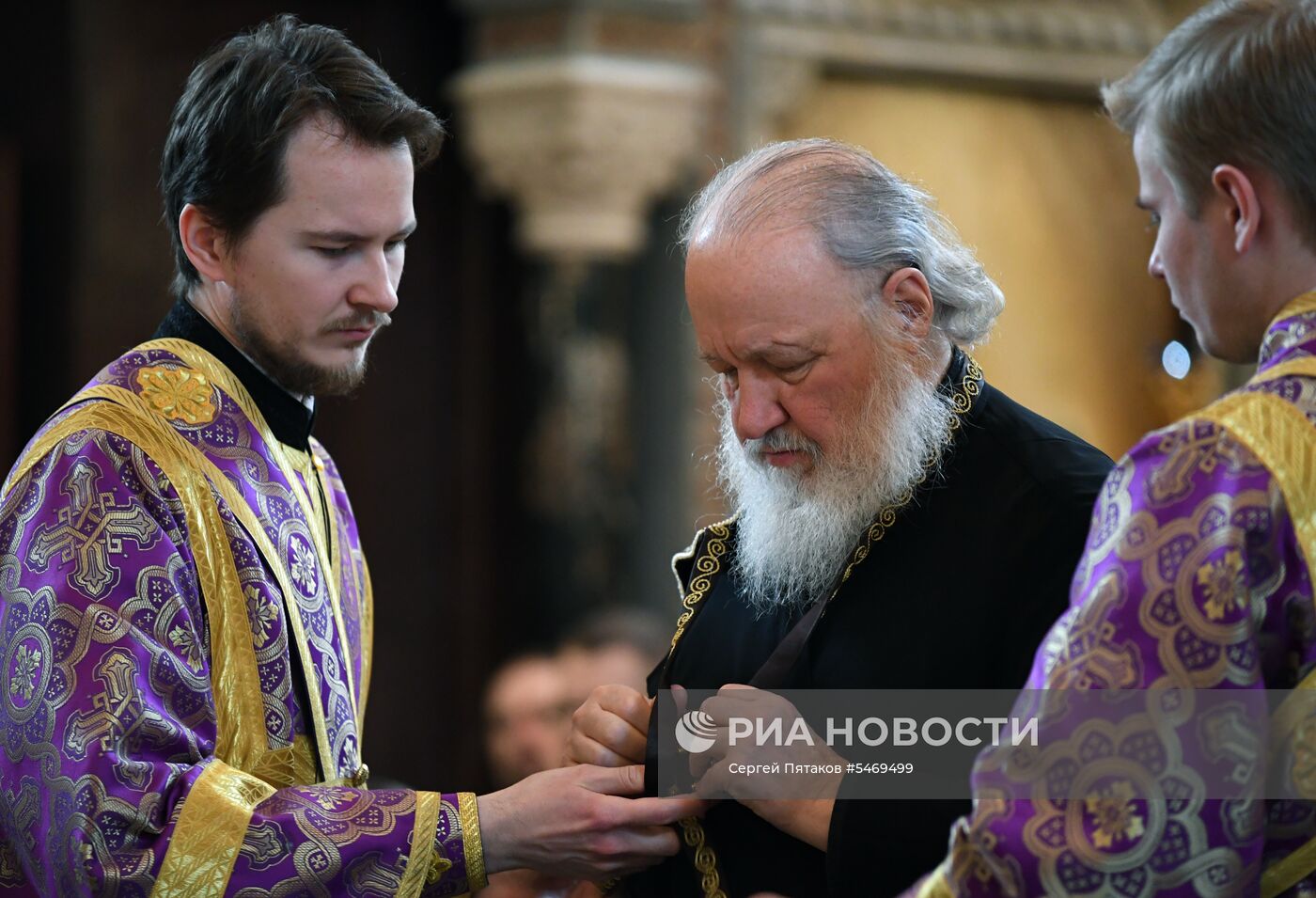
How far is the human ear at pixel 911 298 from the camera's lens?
2258 millimetres

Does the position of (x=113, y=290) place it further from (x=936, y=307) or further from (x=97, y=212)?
(x=936, y=307)

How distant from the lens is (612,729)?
2.37 metres

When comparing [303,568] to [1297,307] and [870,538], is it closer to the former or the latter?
[870,538]

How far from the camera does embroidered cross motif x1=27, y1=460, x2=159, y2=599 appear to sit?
224cm

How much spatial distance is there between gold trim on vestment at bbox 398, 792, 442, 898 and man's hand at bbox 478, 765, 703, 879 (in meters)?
0.08

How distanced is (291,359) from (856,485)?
95 centimetres

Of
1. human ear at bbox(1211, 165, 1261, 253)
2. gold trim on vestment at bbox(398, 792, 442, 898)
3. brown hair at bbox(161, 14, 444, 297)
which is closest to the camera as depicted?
A: human ear at bbox(1211, 165, 1261, 253)

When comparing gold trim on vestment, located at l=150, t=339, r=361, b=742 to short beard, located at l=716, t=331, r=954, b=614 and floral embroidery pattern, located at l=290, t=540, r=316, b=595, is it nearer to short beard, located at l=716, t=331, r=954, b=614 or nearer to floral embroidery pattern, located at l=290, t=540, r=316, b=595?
floral embroidery pattern, located at l=290, t=540, r=316, b=595

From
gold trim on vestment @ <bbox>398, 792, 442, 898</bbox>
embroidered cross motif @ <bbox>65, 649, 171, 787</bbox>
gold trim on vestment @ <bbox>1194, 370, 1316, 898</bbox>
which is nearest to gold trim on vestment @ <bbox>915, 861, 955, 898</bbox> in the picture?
gold trim on vestment @ <bbox>1194, 370, 1316, 898</bbox>

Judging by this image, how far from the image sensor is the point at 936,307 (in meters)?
2.36

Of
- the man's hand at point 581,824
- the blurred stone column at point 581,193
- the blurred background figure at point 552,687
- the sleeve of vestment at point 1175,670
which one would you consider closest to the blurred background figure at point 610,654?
the blurred background figure at point 552,687

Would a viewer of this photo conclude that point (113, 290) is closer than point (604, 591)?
Yes

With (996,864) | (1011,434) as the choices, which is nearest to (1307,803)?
(996,864)

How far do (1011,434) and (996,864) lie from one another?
80 centimetres
